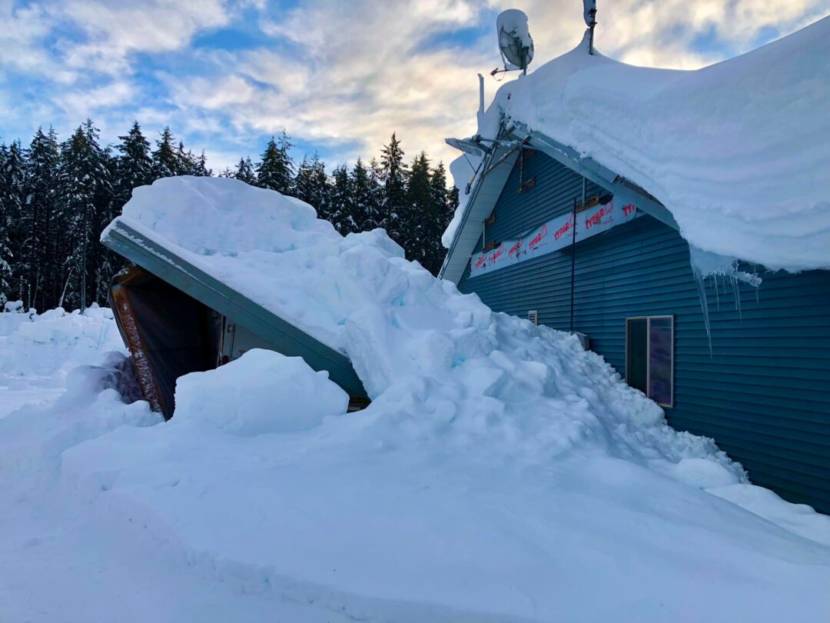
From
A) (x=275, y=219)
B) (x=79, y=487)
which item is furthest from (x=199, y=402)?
(x=275, y=219)

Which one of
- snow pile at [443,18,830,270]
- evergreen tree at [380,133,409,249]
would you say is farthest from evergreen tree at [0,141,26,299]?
snow pile at [443,18,830,270]

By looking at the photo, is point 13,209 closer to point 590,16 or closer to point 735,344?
point 590,16

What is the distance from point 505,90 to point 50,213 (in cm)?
3628

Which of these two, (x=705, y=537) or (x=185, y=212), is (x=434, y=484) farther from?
(x=185, y=212)

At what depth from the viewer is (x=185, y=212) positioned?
8219 mm

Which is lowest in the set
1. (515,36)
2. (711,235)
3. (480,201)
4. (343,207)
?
(711,235)

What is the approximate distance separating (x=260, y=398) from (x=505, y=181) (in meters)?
10.0

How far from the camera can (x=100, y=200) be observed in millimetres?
31516

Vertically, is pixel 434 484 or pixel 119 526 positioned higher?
pixel 434 484

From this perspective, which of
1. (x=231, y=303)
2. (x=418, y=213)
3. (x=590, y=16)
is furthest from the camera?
(x=418, y=213)

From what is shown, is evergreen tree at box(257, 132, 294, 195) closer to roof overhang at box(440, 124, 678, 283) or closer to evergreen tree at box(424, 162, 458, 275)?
evergreen tree at box(424, 162, 458, 275)

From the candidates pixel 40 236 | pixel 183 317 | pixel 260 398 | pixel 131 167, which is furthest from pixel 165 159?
pixel 260 398

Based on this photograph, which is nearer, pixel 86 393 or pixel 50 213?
pixel 86 393

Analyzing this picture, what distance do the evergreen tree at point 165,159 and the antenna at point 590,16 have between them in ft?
104
